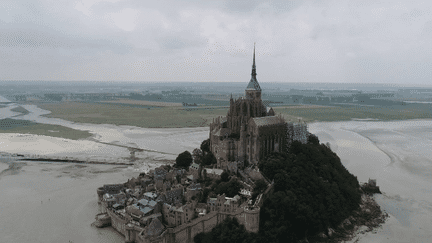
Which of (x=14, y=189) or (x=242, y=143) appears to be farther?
(x=14, y=189)

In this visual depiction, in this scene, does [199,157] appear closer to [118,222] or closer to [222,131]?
[222,131]

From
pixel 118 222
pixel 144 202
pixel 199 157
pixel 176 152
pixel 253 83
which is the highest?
pixel 253 83

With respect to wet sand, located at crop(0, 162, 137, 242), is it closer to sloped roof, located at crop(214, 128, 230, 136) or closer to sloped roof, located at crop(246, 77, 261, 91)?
sloped roof, located at crop(214, 128, 230, 136)

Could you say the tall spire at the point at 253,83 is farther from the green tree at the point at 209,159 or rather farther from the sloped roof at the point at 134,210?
the sloped roof at the point at 134,210

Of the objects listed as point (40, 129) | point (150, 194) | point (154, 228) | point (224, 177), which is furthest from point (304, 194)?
point (40, 129)

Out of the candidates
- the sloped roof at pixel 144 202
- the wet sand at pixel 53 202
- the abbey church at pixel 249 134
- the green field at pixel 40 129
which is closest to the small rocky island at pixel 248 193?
the sloped roof at pixel 144 202

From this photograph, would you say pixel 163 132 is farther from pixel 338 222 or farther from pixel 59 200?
pixel 338 222

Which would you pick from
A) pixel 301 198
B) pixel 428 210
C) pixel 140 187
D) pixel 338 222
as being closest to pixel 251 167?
pixel 301 198
